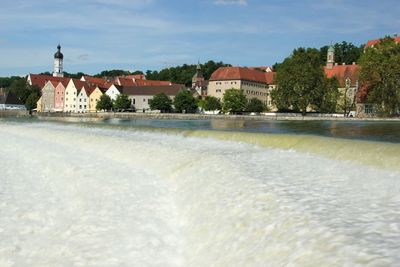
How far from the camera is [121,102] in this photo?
136 metres

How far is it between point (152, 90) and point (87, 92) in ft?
78.1

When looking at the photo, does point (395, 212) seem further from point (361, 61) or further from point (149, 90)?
point (149, 90)

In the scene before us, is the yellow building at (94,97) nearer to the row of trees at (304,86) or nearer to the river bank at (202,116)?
the river bank at (202,116)

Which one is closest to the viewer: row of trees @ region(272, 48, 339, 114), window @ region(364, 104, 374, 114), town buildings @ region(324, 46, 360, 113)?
row of trees @ region(272, 48, 339, 114)

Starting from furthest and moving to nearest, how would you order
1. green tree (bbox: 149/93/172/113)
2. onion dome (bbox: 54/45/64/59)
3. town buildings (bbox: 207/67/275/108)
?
1. onion dome (bbox: 54/45/64/59)
2. town buildings (bbox: 207/67/275/108)
3. green tree (bbox: 149/93/172/113)

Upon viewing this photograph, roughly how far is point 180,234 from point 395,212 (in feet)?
13.9

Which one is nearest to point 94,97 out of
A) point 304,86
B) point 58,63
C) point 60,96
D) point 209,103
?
point 60,96

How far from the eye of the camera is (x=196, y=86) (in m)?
172

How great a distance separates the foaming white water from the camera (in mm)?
6734

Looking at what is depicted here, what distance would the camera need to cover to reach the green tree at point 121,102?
446ft

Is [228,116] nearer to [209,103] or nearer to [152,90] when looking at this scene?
[209,103]

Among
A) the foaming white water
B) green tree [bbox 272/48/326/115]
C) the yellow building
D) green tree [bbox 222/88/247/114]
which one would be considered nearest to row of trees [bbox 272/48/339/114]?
green tree [bbox 272/48/326/115]

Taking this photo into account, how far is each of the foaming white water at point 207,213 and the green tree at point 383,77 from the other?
7058 centimetres

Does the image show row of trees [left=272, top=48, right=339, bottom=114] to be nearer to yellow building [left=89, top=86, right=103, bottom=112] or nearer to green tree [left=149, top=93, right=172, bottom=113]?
green tree [left=149, top=93, right=172, bottom=113]
